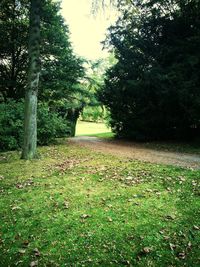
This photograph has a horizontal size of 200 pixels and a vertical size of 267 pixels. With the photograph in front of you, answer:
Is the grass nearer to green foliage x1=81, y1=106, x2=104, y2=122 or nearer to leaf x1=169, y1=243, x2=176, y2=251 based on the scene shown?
leaf x1=169, y1=243, x2=176, y2=251

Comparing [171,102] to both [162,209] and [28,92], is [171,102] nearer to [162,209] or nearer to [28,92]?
[28,92]

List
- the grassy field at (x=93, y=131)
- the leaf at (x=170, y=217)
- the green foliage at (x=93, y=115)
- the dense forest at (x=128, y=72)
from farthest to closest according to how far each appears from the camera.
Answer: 1. the green foliage at (x=93, y=115)
2. the grassy field at (x=93, y=131)
3. the dense forest at (x=128, y=72)
4. the leaf at (x=170, y=217)

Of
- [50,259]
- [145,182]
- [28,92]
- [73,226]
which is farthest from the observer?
[28,92]

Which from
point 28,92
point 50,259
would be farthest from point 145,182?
point 28,92

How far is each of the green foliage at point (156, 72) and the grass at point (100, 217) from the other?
7798 millimetres

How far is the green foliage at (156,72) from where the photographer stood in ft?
52.8

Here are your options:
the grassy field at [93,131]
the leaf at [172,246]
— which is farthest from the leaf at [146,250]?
the grassy field at [93,131]

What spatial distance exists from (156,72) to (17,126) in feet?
27.6

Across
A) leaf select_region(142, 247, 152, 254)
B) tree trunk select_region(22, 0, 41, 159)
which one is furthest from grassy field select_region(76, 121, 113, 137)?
leaf select_region(142, 247, 152, 254)

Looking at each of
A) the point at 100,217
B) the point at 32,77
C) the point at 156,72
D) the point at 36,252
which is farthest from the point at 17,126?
the point at 36,252

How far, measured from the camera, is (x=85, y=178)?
890cm

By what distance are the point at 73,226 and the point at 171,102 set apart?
12844 mm

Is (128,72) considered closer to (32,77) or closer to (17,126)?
(17,126)

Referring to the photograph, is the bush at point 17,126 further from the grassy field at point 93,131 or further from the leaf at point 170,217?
the grassy field at point 93,131
